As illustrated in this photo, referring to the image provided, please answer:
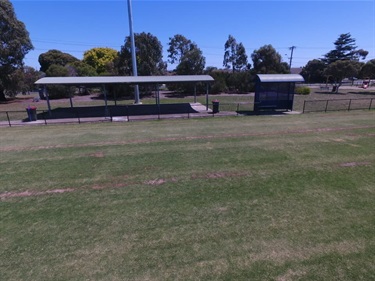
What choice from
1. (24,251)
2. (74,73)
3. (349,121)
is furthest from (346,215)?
(74,73)

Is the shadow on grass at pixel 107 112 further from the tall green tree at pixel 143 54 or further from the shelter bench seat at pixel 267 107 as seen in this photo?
the tall green tree at pixel 143 54

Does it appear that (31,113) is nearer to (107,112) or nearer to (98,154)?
(107,112)

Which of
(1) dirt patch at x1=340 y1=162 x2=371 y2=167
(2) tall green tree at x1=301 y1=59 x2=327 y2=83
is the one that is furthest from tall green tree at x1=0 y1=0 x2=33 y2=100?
(2) tall green tree at x1=301 y1=59 x2=327 y2=83

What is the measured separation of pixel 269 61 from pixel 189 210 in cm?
4455

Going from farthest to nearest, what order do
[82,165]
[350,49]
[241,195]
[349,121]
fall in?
[350,49], [349,121], [82,165], [241,195]

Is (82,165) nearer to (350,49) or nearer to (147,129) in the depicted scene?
(147,129)

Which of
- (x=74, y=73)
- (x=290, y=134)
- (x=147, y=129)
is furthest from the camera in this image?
(x=74, y=73)

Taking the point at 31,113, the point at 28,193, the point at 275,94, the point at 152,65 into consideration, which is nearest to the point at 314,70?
the point at 152,65

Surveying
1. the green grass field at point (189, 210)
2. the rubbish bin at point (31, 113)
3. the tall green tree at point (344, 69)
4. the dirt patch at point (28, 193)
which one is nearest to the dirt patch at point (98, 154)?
the green grass field at point (189, 210)

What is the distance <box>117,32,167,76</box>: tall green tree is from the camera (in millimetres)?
36906

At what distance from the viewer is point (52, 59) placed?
65000mm

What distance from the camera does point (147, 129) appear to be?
14.4 meters

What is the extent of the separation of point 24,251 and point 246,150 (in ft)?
26.3

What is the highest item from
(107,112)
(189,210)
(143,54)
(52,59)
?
(52,59)
